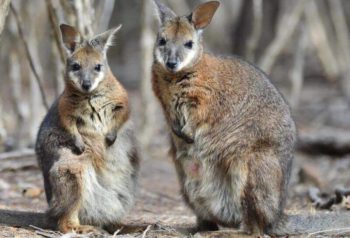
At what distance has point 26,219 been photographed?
6.80 meters

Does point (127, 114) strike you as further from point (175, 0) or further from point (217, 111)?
point (175, 0)

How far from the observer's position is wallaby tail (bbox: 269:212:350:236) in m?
6.67

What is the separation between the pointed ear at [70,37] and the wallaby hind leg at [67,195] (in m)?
1.07

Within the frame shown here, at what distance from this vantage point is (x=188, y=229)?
274 inches

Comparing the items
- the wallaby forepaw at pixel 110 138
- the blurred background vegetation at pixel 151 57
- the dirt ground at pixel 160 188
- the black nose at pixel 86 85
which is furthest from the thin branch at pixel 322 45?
the black nose at pixel 86 85

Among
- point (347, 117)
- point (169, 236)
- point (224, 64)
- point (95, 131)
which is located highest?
point (224, 64)

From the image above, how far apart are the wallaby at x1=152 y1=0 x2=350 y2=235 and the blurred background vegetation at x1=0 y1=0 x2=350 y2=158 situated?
1.51 meters

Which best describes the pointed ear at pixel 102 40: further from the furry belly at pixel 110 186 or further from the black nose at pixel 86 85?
the furry belly at pixel 110 186

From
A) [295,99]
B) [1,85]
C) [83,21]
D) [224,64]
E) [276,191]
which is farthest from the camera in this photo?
[1,85]

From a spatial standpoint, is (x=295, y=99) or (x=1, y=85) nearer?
(x=295, y=99)

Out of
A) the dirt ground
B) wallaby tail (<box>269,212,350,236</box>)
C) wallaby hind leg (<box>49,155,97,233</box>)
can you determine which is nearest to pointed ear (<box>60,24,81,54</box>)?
wallaby hind leg (<box>49,155,97,233</box>)

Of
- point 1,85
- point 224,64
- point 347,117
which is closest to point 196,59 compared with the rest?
point 224,64

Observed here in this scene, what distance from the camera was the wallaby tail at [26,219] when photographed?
6.69 meters

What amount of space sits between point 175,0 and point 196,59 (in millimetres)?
8990
